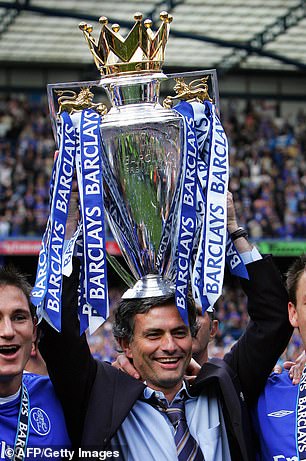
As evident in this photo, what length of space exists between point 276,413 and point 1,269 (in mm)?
1172

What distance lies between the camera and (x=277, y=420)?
394cm

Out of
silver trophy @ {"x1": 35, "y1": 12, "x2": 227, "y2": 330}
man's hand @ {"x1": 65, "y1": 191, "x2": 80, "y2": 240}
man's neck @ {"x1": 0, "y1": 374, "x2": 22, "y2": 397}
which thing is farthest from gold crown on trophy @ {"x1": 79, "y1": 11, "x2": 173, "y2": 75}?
man's neck @ {"x1": 0, "y1": 374, "x2": 22, "y2": 397}

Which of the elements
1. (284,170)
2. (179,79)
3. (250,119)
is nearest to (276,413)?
(179,79)

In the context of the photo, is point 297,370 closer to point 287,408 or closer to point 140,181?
point 287,408

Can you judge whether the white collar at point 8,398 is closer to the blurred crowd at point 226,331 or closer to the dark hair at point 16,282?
the dark hair at point 16,282

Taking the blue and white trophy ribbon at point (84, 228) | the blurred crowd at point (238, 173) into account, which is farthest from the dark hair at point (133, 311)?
the blurred crowd at point (238, 173)

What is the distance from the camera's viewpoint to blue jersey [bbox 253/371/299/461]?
3859mm

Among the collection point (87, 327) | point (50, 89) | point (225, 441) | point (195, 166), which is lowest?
point (225, 441)

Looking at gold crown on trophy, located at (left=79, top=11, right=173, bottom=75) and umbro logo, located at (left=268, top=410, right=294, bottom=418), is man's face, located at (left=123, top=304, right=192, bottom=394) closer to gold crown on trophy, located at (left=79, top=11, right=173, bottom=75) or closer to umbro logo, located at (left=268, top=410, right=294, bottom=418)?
umbro logo, located at (left=268, top=410, right=294, bottom=418)

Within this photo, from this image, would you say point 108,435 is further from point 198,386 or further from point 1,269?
point 1,269

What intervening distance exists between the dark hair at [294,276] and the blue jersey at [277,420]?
34 cm

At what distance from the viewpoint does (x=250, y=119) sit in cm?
2636

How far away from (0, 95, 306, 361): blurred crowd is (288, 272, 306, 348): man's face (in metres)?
11.1

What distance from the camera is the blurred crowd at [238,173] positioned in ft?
62.2
